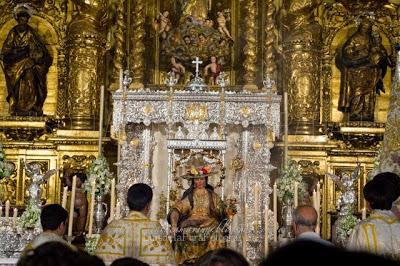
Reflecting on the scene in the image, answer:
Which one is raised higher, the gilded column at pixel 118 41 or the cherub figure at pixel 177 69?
the gilded column at pixel 118 41

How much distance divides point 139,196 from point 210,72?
8142 mm

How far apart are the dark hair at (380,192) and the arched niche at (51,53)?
34.9 ft

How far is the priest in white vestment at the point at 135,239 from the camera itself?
6.86 meters

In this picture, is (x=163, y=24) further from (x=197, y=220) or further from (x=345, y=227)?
(x=345, y=227)

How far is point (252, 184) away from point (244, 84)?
2.33m

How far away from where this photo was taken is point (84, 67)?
1497 cm

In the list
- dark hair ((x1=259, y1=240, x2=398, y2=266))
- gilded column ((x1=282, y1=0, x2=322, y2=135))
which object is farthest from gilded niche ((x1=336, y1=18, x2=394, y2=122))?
dark hair ((x1=259, y1=240, x2=398, y2=266))

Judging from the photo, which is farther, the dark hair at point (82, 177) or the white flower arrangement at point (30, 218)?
the dark hair at point (82, 177)

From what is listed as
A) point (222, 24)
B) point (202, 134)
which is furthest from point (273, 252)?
point (222, 24)

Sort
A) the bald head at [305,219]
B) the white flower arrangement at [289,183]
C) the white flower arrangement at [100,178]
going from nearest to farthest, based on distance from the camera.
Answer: the bald head at [305,219] → the white flower arrangement at [100,178] → the white flower arrangement at [289,183]

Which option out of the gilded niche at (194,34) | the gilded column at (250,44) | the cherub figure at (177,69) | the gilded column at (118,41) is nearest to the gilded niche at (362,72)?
the gilded column at (250,44)

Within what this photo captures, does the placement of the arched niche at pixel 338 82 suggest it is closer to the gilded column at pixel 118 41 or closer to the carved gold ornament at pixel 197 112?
the carved gold ornament at pixel 197 112

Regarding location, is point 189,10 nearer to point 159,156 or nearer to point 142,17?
point 142,17

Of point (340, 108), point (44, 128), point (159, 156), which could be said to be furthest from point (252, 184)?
point (44, 128)
